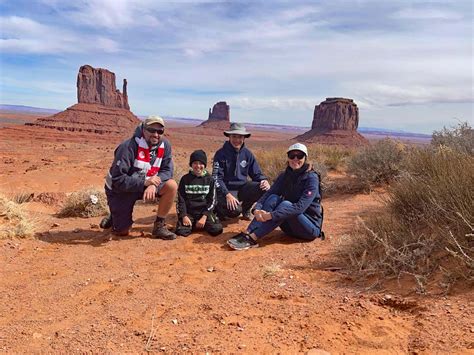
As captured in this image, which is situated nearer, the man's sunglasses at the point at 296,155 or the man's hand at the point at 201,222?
the man's sunglasses at the point at 296,155

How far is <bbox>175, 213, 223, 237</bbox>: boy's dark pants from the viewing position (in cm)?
496

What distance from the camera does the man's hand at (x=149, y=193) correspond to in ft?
15.0

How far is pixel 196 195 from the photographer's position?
16.8 feet

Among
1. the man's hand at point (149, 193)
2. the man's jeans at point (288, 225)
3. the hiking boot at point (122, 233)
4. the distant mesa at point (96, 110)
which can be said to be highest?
the distant mesa at point (96, 110)

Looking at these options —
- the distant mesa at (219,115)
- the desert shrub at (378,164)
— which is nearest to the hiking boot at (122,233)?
the desert shrub at (378,164)

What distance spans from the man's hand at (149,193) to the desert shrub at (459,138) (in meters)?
4.88

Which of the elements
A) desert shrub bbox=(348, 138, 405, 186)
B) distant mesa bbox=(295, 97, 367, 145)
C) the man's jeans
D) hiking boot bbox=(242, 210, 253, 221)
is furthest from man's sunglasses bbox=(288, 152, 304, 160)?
distant mesa bbox=(295, 97, 367, 145)

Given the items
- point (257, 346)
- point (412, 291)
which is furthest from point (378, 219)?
point (257, 346)

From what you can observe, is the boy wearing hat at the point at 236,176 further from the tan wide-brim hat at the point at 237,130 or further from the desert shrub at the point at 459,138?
the desert shrub at the point at 459,138

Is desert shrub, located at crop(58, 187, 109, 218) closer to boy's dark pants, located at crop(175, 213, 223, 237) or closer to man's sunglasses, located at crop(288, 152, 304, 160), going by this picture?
boy's dark pants, located at crop(175, 213, 223, 237)

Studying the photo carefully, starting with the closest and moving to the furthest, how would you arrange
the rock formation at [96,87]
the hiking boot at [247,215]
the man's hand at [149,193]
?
the man's hand at [149,193] < the hiking boot at [247,215] < the rock formation at [96,87]

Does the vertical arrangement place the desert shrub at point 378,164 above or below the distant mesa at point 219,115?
below

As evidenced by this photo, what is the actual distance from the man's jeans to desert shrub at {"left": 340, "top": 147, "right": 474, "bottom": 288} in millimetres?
541

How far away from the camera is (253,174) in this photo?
5.77 m
